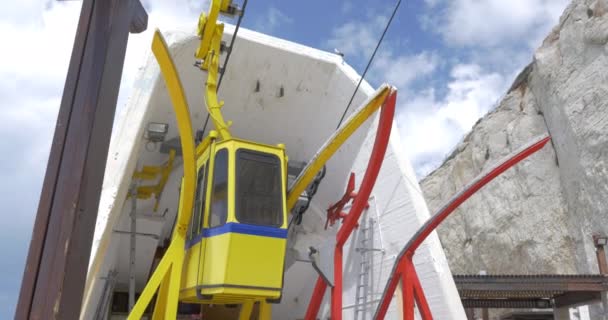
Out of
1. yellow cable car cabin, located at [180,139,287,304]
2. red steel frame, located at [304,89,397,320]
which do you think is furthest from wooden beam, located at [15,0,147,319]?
red steel frame, located at [304,89,397,320]

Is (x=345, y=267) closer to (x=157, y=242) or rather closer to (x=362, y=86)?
(x=362, y=86)

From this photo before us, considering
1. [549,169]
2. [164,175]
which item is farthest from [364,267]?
[549,169]

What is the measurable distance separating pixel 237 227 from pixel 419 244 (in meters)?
1.69

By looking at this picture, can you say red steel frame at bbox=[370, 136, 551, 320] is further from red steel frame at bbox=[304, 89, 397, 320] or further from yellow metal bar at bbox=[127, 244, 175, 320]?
yellow metal bar at bbox=[127, 244, 175, 320]

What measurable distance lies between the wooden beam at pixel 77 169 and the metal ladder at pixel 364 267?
4.68 m

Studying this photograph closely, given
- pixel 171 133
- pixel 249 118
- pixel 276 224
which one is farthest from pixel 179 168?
pixel 276 224

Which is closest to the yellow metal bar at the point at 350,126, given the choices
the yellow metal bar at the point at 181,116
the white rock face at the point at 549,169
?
the yellow metal bar at the point at 181,116

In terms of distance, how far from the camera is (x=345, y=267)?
21.3 ft

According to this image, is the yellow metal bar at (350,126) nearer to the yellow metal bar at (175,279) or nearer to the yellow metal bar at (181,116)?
the yellow metal bar at (181,116)

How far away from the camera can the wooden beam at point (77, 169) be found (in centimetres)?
143

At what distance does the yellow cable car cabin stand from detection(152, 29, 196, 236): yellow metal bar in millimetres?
122

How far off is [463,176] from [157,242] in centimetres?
2159

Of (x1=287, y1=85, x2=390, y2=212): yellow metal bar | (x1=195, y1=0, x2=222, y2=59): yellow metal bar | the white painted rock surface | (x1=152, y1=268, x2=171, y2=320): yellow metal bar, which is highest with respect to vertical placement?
the white painted rock surface

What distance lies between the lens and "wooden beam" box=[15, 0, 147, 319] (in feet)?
4.68
